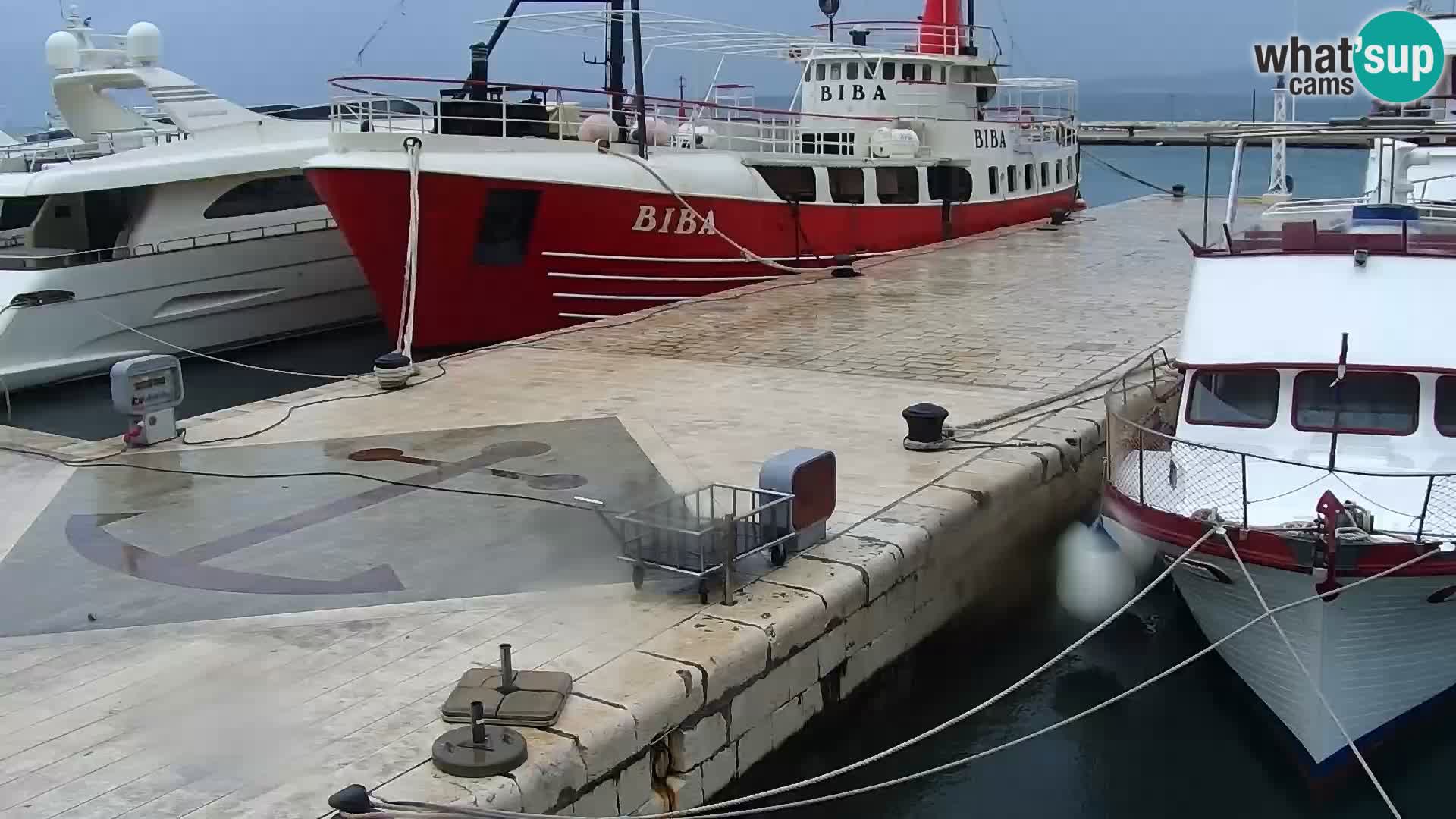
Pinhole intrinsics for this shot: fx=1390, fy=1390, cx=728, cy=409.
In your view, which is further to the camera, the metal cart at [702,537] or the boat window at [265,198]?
the boat window at [265,198]

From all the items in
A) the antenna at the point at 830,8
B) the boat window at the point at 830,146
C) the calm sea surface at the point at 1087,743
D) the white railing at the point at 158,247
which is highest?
the antenna at the point at 830,8

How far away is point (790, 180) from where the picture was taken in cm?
1981

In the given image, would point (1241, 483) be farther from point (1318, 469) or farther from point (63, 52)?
point (63, 52)

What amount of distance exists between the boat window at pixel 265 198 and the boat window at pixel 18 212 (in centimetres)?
277

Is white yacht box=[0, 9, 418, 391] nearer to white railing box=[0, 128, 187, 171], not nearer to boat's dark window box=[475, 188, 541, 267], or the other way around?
white railing box=[0, 128, 187, 171]

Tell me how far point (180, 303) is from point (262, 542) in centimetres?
1282

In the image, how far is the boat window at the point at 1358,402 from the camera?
804 cm

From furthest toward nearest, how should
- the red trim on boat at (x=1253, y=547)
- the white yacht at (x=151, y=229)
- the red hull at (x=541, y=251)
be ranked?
the white yacht at (x=151, y=229) → the red hull at (x=541, y=251) → the red trim on boat at (x=1253, y=547)

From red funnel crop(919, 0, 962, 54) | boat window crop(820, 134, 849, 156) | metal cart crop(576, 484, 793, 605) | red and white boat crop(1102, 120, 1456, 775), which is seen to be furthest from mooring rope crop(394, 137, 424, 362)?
red funnel crop(919, 0, 962, 54)

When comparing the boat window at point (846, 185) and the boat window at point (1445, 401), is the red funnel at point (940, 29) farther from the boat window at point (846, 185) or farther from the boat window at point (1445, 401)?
the boat window at point (1445, 401)

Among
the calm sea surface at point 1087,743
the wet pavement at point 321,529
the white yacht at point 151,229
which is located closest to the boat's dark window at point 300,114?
the white yacht at point 151,229

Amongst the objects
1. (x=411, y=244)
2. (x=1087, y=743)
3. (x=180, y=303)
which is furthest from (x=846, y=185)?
(x=1087, y=743)

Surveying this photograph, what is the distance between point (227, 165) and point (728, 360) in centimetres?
1051

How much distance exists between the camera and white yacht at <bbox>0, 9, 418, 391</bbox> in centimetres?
1839
